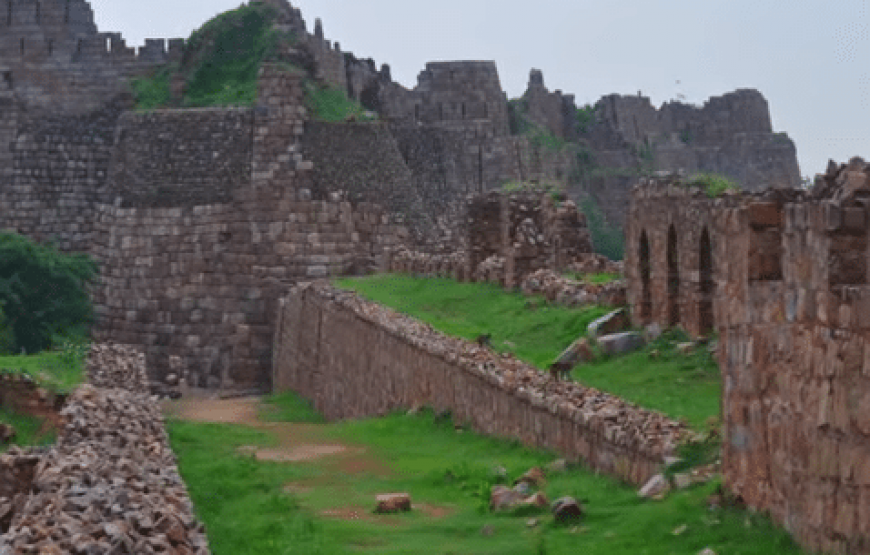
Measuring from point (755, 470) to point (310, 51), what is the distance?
89.4 feet

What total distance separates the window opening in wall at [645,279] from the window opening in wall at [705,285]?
158cm

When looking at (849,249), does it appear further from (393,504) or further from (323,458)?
(323,458)

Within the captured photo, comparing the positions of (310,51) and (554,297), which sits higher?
(310,51)

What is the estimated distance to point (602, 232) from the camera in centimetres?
4816

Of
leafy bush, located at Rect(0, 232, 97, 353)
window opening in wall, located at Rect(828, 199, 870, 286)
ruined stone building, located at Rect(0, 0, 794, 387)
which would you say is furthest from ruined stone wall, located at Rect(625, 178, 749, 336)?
leafy bush, located at Rect(0, 232, 97, 353)

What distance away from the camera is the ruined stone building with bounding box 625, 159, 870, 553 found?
9469 mm

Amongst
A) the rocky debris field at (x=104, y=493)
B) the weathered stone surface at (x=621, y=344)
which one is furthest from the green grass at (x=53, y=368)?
the weathered stone surface at (x=621, y=344)

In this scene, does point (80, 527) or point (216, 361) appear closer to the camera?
point (80, 527)

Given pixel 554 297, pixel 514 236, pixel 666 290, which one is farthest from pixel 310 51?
pixel 666 290

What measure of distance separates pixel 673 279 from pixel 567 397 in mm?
4340

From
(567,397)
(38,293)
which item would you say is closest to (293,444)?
(567,397)

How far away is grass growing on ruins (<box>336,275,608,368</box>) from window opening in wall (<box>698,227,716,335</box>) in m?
1.40

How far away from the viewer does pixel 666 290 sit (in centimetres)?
1902

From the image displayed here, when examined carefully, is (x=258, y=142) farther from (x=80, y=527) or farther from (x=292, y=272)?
(x=80, y=527)
